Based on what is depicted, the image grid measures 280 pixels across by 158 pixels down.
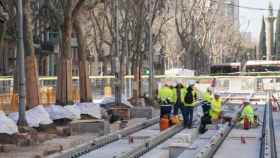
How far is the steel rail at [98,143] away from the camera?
18.8 m

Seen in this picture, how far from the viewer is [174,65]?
105125mm

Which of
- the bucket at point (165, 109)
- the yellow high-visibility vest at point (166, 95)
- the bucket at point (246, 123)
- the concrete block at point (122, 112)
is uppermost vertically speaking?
the yellow high-visibility vest at point (166, 95)

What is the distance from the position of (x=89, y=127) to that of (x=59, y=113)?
142 cm

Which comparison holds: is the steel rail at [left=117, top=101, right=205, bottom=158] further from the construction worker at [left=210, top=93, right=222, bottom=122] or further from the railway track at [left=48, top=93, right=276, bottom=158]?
the construction worker at [left=210, top=93, right=222, bottom=122]

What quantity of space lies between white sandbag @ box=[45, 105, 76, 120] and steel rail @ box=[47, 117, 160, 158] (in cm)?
190

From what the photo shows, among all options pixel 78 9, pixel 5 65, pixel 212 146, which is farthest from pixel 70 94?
pixel 5 65

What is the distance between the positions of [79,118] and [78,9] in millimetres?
4220

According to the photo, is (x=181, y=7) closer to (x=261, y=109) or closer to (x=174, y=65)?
(x=261, y=109)

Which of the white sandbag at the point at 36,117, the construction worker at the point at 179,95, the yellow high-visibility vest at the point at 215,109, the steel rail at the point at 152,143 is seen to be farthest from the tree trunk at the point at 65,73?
the yellow high-visibility vest at the point at 215,109

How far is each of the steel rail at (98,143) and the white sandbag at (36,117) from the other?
191cm

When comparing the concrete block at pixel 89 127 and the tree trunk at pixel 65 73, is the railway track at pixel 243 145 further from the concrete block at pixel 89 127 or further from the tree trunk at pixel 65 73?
the tree trunk at pixel 65 73

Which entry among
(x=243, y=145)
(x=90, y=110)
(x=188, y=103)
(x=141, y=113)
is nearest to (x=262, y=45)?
(x=141, y=113)

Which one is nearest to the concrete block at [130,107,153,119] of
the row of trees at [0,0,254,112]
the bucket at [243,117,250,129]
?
the row of trees at [0,0,254,112]

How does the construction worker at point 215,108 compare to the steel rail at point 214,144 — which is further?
the construction worker at point 215,108
